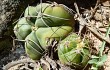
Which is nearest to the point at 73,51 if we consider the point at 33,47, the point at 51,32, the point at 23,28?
the point at 51,32

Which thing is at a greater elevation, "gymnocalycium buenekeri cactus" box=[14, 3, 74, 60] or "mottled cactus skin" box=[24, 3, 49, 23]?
"mottled cactus skin" box=[24, 3, 49, 23]

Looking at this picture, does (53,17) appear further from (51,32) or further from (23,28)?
(23,28)

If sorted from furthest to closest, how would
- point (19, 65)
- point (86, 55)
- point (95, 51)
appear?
point (19, 65) < point (95, 51) < point (86, 55)

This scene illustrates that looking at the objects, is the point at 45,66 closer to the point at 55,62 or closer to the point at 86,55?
the point at 55,62

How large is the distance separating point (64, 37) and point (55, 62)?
197mm

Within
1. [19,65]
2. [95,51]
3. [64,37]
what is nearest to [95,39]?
[95,51]

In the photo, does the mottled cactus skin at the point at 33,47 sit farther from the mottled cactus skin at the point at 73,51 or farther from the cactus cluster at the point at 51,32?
the mottled cactus skin at the point at 73,51

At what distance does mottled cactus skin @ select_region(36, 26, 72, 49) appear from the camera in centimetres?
229

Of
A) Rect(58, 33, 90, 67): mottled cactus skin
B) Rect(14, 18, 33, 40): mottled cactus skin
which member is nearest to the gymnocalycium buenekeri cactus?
Rect(14, 18, 33, 40): mottled cactus skin

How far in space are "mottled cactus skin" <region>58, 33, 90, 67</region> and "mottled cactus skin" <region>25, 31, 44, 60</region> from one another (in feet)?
0.64

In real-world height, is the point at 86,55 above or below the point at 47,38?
below

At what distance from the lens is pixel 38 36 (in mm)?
2322

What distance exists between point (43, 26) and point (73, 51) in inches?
12.7

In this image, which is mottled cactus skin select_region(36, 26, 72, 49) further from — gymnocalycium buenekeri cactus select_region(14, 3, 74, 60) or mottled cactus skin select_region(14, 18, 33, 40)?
mottled cactus skin select_region(14, 18, 33, 40)
